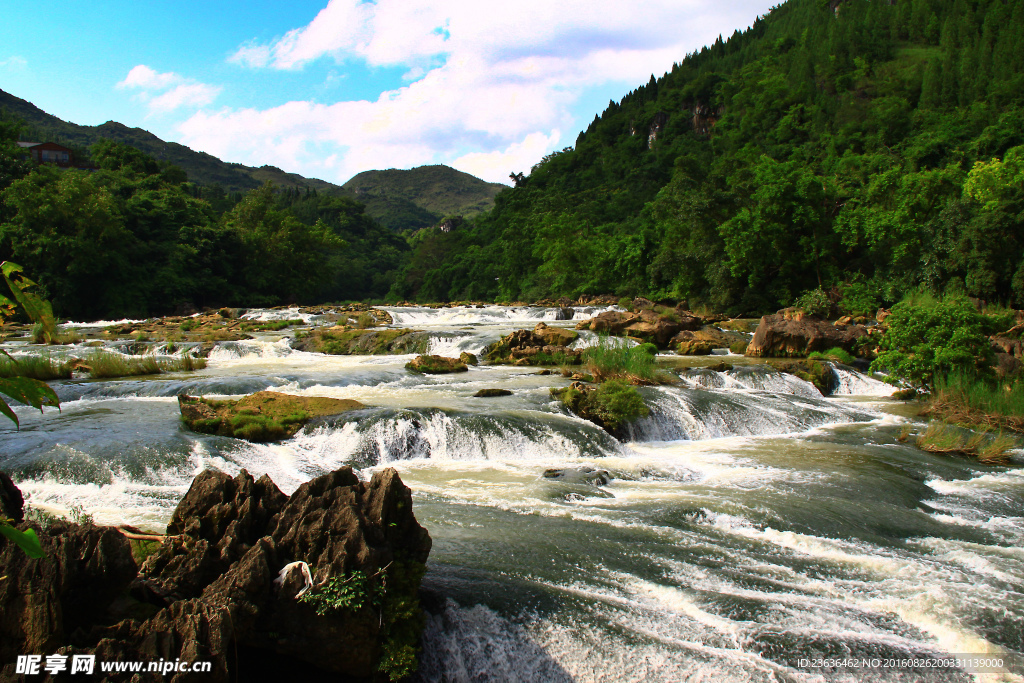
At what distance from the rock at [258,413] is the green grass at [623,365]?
230 inches

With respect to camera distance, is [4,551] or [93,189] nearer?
[4,551]

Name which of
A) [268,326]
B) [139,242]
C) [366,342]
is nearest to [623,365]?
[366,342]

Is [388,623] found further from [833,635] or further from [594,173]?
[594,173]

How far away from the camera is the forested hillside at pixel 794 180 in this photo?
25.4 meters

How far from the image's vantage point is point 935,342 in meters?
11.7

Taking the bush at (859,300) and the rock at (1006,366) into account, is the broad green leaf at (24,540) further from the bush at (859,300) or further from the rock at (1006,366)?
the bush at (859,300)

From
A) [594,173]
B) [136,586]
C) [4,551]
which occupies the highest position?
[594,173]

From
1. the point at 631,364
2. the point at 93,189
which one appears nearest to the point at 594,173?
the point at 93,189

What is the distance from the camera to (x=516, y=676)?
3.70 metres

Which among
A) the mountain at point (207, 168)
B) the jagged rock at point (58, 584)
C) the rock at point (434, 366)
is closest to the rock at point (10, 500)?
the jagged rock at point (58, 584)

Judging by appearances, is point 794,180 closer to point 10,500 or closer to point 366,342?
point 366,342

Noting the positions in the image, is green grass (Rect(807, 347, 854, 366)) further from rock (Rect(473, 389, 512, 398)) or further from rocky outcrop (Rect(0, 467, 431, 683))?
rocky outcrop (Rect(0, 467, 431, 683))

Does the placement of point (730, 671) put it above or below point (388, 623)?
below

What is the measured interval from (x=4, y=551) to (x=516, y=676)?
2856mm
